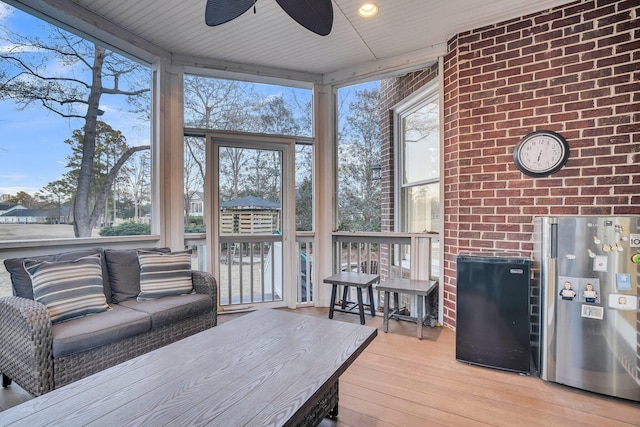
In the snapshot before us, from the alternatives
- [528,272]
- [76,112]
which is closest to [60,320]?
[76,112]

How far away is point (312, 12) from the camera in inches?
67.8

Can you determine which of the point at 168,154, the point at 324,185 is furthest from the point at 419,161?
the point at 168,154

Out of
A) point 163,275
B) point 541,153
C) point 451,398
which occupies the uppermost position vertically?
point 541,153

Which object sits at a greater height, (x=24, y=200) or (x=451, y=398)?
(x=24, y=200)

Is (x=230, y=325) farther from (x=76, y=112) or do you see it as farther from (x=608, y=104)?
(x=608, y=104)

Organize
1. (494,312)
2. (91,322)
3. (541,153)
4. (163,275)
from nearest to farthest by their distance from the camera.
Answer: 1. (91,322)
2. (494,312)
3. (541,153)
4. (163,275)

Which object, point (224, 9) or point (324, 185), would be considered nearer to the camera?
point (224, 9)

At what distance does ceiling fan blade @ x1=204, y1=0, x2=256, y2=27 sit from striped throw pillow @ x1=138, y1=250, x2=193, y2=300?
203 centimetres

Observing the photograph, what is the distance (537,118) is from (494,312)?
1656mm

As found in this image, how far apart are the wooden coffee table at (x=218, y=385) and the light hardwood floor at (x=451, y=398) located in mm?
402

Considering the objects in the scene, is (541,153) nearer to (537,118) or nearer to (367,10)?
(537,118)

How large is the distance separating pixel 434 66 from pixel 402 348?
287 cm

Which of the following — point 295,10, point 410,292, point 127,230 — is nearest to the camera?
point 295,10

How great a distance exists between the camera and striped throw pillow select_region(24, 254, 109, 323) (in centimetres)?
216
